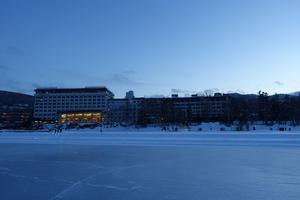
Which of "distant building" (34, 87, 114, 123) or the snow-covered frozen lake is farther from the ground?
"distant building" (34, 87, 114, 123)

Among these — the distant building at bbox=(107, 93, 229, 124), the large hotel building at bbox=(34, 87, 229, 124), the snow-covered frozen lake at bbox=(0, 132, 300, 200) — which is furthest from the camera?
the large hotel building at bbox=(34, 87, 229, 124)

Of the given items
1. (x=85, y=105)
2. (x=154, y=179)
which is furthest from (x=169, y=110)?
(x=85, y=105)

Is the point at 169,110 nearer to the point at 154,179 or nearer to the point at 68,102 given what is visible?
the point at 154,179

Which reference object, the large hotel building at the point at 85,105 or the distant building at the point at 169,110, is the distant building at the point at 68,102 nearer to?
the large hotel building at the point at 85,105

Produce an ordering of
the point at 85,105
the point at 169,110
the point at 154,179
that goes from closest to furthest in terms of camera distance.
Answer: the point at 154,179, the point at 169,110, the point at 85,105

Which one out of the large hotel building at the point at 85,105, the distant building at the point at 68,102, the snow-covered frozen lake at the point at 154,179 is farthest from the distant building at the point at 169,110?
the snow-covered frozen lake at the point at 154,179

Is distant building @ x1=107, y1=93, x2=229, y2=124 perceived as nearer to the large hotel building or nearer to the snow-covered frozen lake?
the large hotel building

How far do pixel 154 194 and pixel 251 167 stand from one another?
5.55 m

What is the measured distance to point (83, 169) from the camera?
1202 cm

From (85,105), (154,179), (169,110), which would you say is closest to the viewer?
(154,179)

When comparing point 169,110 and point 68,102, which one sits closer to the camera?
point 169,110

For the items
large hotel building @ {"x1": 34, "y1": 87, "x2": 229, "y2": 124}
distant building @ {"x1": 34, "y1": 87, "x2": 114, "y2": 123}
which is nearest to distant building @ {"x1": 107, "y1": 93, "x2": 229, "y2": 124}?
large hotel building @ {"x1": 34, "y1": 87, "x2": 229, "y2": 124}

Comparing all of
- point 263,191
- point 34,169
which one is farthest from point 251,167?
point 34,169

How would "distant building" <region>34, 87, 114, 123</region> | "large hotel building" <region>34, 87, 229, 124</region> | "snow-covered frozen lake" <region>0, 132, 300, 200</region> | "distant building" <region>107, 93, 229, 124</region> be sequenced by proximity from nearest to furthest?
"snow-covered frozen lake" <region>0, 132, 300, 200</region>, "distant building" <region>107, 93, 229, 124</region>, "large hotel building" <region>34, 87, 229, 124</region>, "distant building" <region>34, 87, 114, 123</region>
